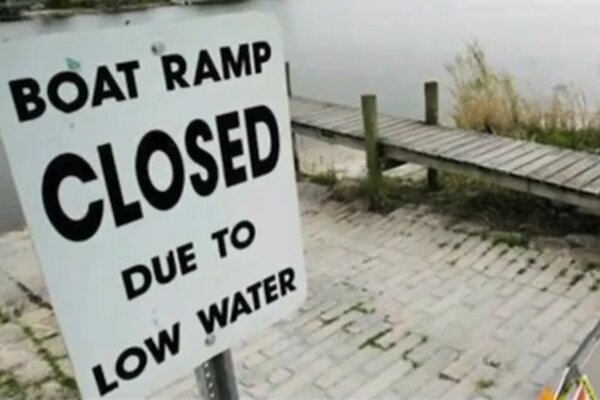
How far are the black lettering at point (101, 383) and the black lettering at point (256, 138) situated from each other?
1.15ft

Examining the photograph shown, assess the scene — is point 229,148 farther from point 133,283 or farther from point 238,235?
point 133,283

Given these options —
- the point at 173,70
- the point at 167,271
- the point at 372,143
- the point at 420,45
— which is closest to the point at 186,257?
the point at 167,271

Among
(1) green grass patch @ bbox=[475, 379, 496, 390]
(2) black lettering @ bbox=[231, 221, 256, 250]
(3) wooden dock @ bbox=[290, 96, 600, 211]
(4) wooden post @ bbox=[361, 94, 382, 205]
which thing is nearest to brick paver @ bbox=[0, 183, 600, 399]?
(1) green grass patch @ bbox=[475, 379, 496, 390]

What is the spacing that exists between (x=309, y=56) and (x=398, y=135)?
8128mm

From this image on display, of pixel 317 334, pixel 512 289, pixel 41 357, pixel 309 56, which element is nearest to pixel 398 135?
pixel 512 289

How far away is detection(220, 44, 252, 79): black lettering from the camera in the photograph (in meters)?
0.91

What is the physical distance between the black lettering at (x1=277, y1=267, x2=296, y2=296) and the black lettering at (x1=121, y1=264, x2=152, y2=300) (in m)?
0.25

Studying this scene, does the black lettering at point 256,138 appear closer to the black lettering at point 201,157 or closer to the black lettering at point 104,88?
the black lettering at point 201,157

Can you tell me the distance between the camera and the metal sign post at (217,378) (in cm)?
99

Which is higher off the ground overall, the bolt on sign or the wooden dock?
the bolt on sign

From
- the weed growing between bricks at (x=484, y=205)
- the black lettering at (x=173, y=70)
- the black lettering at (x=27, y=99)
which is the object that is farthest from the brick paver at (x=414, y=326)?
the black lettering at (x=27, y=99)

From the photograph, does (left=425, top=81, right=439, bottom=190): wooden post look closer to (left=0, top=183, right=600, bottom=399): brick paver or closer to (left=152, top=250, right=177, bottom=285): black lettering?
(left=0, top=183, right=600, bottom=399): brick paver

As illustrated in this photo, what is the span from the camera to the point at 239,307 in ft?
3.21

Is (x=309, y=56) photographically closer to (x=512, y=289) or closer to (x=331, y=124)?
(x=331, y=124)
